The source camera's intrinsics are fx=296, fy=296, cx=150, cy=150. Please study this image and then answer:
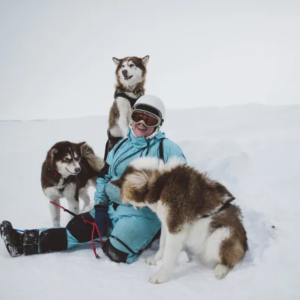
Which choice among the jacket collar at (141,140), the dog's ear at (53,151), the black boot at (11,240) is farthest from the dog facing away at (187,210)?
the dog's ear at (53,151)

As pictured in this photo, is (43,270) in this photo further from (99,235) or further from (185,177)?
(185,177)

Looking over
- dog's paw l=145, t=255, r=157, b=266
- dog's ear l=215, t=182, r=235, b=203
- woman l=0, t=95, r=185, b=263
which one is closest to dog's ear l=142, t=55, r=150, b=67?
woman l=0, t=95, r=185, b=263

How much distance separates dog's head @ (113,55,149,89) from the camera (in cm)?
432

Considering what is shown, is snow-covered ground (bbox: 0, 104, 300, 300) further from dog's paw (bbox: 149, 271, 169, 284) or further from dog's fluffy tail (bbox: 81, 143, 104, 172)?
dog's fluffy tail (bbox: 81, 143, 104, 172)

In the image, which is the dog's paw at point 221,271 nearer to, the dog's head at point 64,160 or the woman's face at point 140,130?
the woman's face at point 140,130

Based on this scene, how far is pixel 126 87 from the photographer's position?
4418 mm

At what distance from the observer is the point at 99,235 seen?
122 inches

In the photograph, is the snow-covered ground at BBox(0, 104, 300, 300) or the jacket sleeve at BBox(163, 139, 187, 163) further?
the jacket sleeve at BBox(163, 139, 187, 163)

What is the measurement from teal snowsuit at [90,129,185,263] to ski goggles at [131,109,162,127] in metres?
0.14

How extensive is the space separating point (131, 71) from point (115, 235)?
2.41 metres

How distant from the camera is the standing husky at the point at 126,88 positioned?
434cm

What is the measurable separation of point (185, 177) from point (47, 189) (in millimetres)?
2209

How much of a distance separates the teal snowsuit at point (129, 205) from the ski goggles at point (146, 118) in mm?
142

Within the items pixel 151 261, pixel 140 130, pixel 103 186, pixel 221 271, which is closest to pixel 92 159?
pixel 103 186
